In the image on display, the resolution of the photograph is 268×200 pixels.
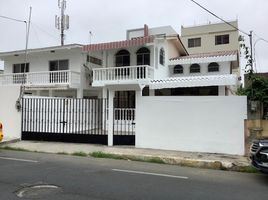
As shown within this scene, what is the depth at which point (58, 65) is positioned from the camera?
2373 cm

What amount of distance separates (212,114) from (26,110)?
29.0 ft

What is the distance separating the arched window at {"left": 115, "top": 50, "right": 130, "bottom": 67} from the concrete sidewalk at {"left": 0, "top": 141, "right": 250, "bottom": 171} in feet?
28.6

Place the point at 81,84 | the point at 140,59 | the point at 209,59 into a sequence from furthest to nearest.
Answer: the point at 81,84
the point at 209,59
the point at 140,59

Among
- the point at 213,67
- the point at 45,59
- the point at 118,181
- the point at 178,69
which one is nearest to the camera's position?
the point at 118,181

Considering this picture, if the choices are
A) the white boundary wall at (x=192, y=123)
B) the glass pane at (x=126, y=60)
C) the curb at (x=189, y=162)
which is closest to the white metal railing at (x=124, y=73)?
the glass pane at (x=126, y=60)

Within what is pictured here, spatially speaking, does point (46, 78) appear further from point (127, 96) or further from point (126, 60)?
point (127, 96)

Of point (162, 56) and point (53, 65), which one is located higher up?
point (162, 56)

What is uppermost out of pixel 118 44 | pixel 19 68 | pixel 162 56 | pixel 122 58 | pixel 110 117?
pixel 118 44

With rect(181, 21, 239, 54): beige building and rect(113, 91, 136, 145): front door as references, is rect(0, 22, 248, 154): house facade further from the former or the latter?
rect(181, 21, 239, 54): beige building

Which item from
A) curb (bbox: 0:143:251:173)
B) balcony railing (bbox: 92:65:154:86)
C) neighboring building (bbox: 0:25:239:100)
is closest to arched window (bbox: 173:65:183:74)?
neighboring building (bbox: 0:25:239:100)

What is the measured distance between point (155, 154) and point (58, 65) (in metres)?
14.3

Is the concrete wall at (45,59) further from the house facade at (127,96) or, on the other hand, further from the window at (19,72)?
the window at (19,72)

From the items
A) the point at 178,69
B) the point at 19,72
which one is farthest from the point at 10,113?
the point at 178,69

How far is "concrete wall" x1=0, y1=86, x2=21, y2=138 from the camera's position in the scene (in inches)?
619
